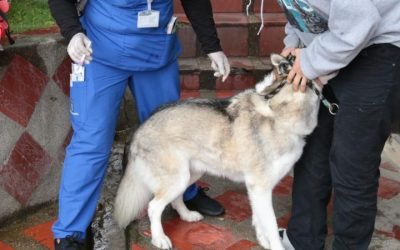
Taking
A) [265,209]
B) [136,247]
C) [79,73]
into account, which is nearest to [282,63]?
[265,209]

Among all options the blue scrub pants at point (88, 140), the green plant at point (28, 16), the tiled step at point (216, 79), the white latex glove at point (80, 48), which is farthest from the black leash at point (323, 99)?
the tiled step at point (216, 79)

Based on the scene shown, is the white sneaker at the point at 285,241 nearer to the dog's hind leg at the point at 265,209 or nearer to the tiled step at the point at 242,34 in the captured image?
the dog's hind leg at the point at 265,209

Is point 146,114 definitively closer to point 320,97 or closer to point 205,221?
point 205,221

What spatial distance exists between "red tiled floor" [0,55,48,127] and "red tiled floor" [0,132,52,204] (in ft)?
0.52

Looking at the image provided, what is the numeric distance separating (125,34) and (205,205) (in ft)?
4.33

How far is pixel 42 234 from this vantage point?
135 inches

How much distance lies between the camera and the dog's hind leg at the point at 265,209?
2971 mm

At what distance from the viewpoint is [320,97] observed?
273 cm

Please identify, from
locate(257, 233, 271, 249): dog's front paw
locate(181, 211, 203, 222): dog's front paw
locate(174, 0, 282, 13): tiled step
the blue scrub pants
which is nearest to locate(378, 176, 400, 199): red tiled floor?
locate(257, 233, 271, 249): dog's front paw

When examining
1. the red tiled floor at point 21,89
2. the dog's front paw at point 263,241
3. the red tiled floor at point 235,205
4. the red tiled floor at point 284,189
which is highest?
the red tiled floor at point 21,89

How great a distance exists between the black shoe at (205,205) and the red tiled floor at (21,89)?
1220 millimetres

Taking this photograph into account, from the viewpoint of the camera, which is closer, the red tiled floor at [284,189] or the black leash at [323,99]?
the black leash at [323,99]

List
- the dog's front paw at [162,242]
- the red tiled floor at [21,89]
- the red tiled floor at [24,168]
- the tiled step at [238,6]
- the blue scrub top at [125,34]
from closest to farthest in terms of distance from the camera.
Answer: the blue scrub top at [125,34]
the dog's front paw at [162,242]
the red tiled floor at [21,89]
the red tiled floor at [24,168]
the tiled step at [238,6]

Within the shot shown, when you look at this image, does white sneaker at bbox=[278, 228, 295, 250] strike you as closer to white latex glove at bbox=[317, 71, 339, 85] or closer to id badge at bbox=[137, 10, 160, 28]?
white latex glove at bbox=[317, 71, 339, 85]
